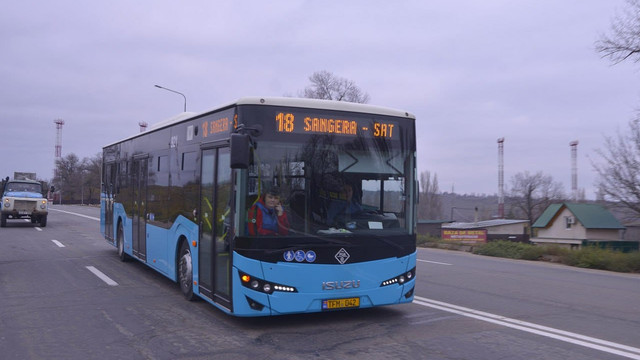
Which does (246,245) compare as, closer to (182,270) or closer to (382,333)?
(382,333)

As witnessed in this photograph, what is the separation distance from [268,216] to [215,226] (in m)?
1.02

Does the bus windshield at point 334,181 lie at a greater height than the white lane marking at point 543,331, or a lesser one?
greater

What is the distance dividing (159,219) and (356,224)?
182 inches

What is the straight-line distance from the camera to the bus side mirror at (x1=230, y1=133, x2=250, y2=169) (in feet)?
20.4

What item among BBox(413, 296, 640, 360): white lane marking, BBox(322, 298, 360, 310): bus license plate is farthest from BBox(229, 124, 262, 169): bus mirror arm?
BBox(413, 296, 640, 360): white lane marking

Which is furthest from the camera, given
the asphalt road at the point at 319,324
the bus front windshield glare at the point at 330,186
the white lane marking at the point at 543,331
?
the bus front windshield glare at the point at 330,186

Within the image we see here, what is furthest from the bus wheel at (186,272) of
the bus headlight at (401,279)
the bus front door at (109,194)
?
the bus front door at (109,194)

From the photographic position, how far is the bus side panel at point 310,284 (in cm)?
657

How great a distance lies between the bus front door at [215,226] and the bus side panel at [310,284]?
0.36m

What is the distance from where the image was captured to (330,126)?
7160 millimetres

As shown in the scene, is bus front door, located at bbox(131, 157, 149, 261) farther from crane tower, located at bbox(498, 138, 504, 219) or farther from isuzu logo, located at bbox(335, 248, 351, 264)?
crane tower, located at bbox(498, 138, 504, 219)

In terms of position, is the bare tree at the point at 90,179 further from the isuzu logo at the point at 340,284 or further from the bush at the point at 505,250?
the isuzu logo at the point at 340,284

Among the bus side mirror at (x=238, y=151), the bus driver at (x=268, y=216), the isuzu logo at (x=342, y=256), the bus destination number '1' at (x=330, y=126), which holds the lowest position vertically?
the isuzu logo at (x=342, y=256)

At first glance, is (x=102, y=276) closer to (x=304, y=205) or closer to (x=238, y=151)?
(x=304, y=205)
